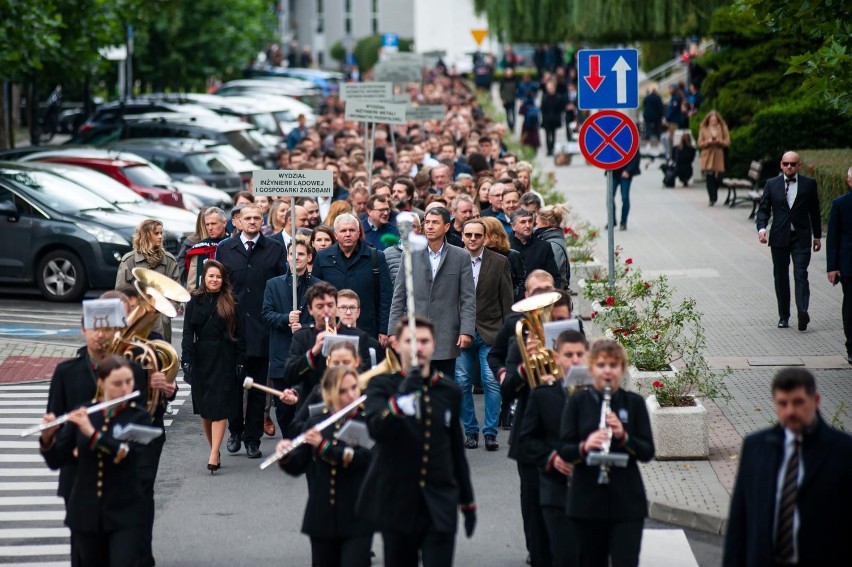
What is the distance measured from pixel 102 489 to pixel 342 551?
1.28 m

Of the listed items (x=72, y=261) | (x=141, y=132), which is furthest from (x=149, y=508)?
(x=141, y=132)

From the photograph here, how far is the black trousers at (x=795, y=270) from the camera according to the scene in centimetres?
1608

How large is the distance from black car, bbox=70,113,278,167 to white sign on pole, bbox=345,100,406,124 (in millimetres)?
9934

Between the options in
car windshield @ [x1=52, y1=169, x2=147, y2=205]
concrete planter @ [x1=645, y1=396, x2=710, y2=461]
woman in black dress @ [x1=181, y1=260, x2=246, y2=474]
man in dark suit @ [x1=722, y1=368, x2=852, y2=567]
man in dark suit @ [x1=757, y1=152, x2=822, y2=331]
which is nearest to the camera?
man in dark suit @ [x1=722, y1=368, x2=852, y2=567]

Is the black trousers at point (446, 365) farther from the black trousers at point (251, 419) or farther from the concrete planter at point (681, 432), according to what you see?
the concrete planter at point (681, 432)

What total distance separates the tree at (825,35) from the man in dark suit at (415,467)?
6869 millimetres

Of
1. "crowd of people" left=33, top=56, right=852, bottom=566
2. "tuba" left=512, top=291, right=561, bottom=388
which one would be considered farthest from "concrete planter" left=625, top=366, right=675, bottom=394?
"tuba" left=512, top=291, right=561, bottom=388

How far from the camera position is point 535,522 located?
347 inches

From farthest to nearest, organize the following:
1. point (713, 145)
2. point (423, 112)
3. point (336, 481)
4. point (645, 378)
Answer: point (423, 112)
point (713, 145)
point (645, 378)
point (336, 481)

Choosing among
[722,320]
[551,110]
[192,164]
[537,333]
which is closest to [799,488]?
[537,333]

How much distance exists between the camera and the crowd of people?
7.44 m

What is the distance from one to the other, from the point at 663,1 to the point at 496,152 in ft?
48.2

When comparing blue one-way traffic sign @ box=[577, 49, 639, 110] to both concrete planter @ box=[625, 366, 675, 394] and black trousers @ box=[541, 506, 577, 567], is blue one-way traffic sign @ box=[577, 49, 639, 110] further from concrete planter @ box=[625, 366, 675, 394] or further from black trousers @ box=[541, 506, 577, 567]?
black trousers @ box=[541, 506, 577, 567]

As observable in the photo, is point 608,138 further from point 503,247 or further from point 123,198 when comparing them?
point 123,198
